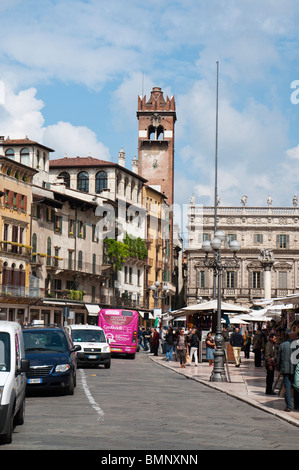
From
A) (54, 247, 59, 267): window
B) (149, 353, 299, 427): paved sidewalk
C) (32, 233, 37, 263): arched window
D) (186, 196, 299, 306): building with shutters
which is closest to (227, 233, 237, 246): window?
(186, 196, 299, 306): building with shutters

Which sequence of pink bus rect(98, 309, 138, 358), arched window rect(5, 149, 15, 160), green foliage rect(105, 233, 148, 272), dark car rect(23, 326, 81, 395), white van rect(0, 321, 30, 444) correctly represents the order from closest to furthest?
white van rect(0, 321, 30, 444) < dark car rect(23, 326, 81, 395) < pink bus rect(98, 309, 138, 358) < arched window rect(5, 149, 15, 160) < green foliage rect(105, 233, 148, 272)

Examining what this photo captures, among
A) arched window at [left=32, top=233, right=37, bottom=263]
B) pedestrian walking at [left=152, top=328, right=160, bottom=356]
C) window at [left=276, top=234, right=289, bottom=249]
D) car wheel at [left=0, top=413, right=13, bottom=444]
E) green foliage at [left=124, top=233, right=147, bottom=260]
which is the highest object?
window at [left=276, top=234, right=289, bottom=249]

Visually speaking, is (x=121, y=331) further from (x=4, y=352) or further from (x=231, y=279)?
(x=231, y=279)

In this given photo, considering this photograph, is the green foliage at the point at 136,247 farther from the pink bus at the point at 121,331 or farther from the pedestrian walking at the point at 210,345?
the pedestrian walking at the point at 210,345

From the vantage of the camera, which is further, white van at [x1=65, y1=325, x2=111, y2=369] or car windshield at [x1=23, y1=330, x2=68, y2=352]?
white van at [x1=65, y1=325, x2=111, y2=369]

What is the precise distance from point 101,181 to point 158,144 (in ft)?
60.5

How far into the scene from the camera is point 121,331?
43.3m

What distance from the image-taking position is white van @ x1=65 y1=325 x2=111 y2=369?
101 feet

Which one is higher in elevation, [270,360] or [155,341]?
[270,360]

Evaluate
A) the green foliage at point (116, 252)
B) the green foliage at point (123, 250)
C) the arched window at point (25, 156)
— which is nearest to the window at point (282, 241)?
the green foliage at point (123, 250)

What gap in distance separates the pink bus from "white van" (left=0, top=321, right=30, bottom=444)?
3041cm

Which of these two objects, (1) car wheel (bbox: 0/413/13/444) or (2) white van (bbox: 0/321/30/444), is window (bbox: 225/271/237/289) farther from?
(1) car wheel (bbox: 0/413/13/444)

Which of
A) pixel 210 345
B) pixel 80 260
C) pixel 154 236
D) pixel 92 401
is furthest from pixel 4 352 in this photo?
pixel 154 236

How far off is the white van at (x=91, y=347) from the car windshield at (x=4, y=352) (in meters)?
18.1
